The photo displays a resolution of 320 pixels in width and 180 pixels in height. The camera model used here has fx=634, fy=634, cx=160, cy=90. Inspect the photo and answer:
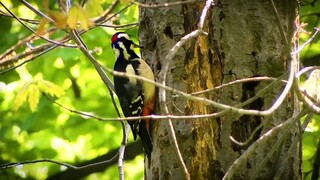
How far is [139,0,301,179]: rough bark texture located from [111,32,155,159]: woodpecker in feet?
0.47

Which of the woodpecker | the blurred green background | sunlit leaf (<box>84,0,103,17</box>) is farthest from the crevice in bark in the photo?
the blurred green background

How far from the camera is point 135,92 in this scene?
3.40 meters

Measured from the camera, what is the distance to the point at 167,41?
119 inches

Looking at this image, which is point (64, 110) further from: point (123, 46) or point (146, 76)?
point (146, 76)

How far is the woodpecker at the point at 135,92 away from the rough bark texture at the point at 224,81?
0.47 feet

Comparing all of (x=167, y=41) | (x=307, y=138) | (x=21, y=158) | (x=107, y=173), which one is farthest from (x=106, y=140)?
(x=167, y=41)

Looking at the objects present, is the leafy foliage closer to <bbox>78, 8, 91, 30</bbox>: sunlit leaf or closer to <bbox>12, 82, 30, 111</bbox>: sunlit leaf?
<bbox>12, 82, 30, 111</bbox>: sunlit leaf

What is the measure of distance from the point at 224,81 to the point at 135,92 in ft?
2.32

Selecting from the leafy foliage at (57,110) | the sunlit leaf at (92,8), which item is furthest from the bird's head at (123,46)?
the sunlit leaf at (92,8)

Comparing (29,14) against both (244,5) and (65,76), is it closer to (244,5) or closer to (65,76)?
(65,76)

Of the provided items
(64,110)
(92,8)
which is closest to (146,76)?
Answer: (92,8)

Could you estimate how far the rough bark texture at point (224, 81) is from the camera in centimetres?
275

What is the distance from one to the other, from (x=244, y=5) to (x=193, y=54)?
0.33 m

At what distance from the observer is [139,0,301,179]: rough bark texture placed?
9.02 feet
